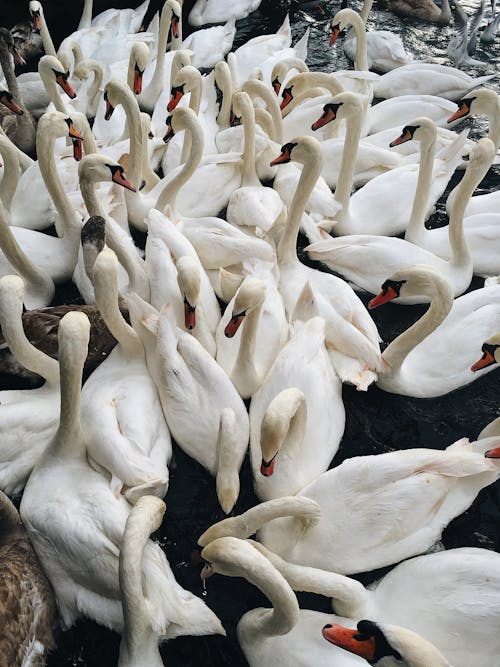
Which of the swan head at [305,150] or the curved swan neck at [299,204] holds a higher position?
the swan head at [305,150]

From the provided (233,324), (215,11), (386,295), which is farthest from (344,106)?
(215,11)

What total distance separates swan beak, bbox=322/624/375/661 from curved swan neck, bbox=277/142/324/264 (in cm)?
338

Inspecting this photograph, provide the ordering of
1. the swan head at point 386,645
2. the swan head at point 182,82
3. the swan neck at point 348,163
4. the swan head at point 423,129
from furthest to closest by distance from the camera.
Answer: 1. the swan head at point 182,82
2. the swan neck at point 348,163
3. the swan head at point 423,129
4. the swan head at point 386,645

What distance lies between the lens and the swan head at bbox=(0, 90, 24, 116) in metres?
6.99

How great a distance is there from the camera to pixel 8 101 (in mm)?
7082

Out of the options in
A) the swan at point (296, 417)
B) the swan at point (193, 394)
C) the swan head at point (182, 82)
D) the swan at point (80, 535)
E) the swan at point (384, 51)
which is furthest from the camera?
the swan at point (384, 51)

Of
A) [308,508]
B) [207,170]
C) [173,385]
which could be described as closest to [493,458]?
[308,508]

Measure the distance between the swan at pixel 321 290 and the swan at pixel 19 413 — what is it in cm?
200

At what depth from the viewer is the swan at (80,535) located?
12.5 ft

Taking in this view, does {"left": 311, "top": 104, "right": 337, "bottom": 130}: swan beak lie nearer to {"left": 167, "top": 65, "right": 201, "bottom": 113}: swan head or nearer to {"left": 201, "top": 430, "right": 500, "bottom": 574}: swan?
{"left": 167, "top": 65, "right": 201, "bottom": 113}: swan head

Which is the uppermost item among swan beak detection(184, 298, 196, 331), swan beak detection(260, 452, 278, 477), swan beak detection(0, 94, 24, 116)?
swan beak detection(0, 94, 24, 116)

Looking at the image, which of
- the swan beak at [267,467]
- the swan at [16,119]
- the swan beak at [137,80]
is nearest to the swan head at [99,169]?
the swan at [16,119]

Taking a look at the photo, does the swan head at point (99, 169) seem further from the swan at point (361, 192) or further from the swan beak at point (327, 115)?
the swan beak at point (327, 115)

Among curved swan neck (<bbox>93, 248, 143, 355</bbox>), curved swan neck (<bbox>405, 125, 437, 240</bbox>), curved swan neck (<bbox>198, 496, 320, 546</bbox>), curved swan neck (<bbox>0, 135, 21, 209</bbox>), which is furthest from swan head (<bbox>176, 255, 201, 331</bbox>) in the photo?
curved swan neck (<bbox>405, 125, 437, 240</bbox>)
